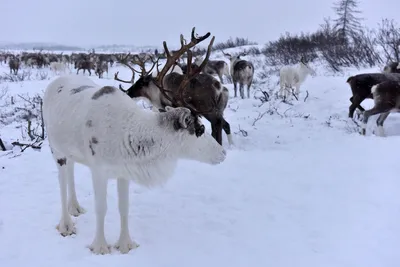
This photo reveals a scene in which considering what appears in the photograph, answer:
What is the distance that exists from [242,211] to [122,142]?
1605 millimetres

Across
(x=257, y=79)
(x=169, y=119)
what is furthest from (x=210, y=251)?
(x=257, y=79)

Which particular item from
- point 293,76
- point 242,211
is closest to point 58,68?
point 293,76

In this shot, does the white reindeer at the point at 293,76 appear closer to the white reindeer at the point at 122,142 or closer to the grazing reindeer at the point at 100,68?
the white reindeer at the point at 122,142

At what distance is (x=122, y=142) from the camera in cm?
284

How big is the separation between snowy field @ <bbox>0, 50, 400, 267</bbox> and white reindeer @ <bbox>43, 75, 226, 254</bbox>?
406mm

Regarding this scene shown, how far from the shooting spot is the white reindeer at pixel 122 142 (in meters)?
2.85

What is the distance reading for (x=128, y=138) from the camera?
112 inches

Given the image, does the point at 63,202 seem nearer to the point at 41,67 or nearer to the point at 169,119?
the point at 169,119

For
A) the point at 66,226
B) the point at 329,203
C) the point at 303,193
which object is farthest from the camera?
the point at 303,193

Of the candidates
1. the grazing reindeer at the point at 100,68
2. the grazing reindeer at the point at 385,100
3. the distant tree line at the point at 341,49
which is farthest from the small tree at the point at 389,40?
the grazing reindeer at the point at 100,68

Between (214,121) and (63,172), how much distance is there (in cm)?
319

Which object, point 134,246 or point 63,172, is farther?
point 63,172

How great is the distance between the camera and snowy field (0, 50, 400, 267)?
299 cm

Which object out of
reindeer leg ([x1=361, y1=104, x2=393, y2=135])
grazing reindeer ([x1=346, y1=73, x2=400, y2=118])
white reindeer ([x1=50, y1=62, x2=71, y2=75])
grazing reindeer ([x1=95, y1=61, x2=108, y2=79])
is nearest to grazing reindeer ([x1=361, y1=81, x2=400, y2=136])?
reindeer leg ([x1=361, y1=104, x2=393, y2=135])
